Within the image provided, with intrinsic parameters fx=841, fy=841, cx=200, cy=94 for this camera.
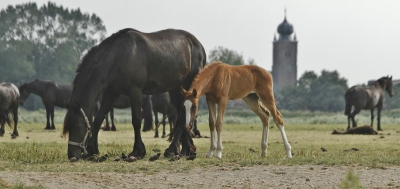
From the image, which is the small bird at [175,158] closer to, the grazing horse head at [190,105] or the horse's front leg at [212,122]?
the horse's front leg at [212,122]

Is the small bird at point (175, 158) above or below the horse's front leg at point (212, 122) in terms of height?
below

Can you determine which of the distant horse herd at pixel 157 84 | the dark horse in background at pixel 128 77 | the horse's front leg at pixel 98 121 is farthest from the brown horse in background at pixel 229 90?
the horse's front leg at pixel 98 121

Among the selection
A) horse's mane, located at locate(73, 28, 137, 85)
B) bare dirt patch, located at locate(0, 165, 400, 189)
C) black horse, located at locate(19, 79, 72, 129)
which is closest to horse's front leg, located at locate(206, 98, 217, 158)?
bare dirt patch, located at locate(0, 165, 400, 189)

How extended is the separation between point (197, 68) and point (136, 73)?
1.95 metres

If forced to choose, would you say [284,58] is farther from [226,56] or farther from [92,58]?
[92,58]

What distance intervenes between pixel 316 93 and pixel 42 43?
112ft

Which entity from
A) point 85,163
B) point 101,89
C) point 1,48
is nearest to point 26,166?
point 85,163

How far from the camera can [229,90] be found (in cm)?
1506

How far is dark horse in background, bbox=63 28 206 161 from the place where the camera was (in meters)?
14.4

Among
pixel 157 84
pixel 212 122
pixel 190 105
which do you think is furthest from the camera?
pixel 157 84

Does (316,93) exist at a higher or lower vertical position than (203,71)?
higher

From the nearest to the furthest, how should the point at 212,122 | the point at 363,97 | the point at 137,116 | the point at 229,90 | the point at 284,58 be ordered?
the point at 212,122 → the point at 137,116 → the point at 229,90 → the point at 363,97 → the point at 284,58

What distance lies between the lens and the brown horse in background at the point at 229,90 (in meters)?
14.6

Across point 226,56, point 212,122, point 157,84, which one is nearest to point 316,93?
point 226,56
